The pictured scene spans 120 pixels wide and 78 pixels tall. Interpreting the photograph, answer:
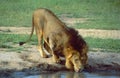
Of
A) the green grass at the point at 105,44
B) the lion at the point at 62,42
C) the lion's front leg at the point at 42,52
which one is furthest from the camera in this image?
the green grass at the point at 105,44

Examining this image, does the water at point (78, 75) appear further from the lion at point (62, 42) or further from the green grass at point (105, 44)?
the green grass at point (105, 44)

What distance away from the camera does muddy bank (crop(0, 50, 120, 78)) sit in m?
12.1

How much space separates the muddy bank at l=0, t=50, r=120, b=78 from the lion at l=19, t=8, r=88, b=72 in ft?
0.72

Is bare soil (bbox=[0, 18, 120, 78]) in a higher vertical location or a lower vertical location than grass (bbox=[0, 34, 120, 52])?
higher

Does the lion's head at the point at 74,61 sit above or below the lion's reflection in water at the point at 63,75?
above

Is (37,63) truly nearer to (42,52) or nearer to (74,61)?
(42,52)

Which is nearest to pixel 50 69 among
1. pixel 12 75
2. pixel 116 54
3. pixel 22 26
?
pixel 12 75

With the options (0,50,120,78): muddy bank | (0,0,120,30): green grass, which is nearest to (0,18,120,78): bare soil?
(0,50,120,78): muddy bank

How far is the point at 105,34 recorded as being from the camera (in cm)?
1778

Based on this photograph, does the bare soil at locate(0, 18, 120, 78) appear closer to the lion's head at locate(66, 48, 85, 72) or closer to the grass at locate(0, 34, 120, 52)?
the lion's head at locate(66, 48, 85, 72)

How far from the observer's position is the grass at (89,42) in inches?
571

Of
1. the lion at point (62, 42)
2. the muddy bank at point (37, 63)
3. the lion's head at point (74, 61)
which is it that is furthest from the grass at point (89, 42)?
the lion's head at point (74, 61)

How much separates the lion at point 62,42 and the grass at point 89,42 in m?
1.14

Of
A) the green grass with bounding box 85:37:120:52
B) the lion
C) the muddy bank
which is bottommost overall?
A: the green grass with bounding box 85:37:120:52
